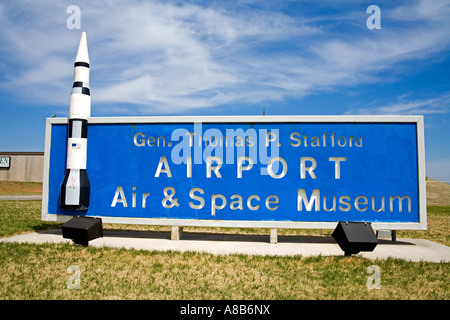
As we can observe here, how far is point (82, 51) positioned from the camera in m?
10.7

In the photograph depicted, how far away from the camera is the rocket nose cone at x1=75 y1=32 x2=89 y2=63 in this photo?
10625 mm

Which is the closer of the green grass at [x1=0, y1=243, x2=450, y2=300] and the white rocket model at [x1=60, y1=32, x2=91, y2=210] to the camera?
the green grass at [x1=0, y1=243, x2=450, y2=300]

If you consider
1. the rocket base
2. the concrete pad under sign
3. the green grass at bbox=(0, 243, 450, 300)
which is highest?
the rocket base

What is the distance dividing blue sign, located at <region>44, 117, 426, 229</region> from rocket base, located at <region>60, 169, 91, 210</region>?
8.1 inches

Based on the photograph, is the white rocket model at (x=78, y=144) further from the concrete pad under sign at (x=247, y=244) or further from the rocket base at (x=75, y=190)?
the concrete pad under sign at (x=247, y=244)

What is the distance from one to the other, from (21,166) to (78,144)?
140 ft

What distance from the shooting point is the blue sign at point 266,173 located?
9.36 metres

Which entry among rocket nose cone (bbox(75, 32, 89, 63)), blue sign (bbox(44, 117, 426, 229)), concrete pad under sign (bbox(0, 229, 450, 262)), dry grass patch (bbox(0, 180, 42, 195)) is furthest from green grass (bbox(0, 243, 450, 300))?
dry grass patch (bbox(0, 180, 42, 195))

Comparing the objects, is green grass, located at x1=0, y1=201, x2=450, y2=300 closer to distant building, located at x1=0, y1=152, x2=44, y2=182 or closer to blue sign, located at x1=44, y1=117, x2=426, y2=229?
blue sign, located at x1=44, y1=117, x2=426, y2=229

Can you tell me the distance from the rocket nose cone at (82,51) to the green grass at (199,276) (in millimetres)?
5470

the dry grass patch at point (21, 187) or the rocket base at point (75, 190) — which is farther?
the dry grass patch at point (21, 187)

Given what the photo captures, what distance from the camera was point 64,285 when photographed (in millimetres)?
5539

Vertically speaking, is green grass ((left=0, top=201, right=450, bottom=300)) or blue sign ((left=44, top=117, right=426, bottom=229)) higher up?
blue sign ((left=44, top=117, right=426, bottom=229))

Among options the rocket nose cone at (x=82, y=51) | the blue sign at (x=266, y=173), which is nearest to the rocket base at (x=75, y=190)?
the blue sign at (x=266, y=173)
